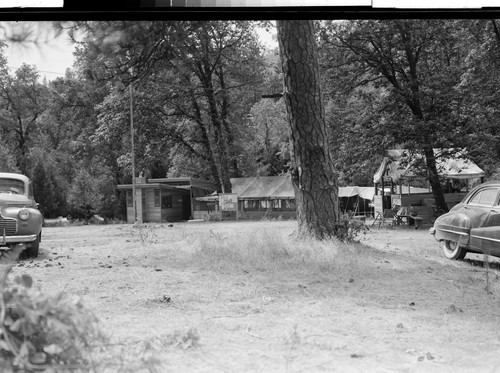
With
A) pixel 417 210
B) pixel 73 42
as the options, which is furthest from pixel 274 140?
pixel 73 42

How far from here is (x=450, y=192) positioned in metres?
2.79

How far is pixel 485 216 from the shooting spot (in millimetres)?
2715

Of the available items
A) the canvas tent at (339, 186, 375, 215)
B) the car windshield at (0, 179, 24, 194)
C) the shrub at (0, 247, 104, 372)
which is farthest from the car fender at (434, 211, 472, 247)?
the car windshield at (0, 179, 24, 194)

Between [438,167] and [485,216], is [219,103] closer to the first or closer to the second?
[438,167]

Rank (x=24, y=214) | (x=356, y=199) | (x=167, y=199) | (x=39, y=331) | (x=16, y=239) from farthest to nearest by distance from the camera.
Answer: (x=356, y=199)
(x=167, y=199)
(x=24, y=214)
(x=16, y=239)
(x=39, y=331)

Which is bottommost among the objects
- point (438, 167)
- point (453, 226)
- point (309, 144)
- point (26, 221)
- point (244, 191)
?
point (453, 226)

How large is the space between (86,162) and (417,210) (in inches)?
74.9

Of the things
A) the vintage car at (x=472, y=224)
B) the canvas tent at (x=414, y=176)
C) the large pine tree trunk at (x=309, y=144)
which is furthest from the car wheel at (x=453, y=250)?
the large pine tree trunk at (x=309, y=144)

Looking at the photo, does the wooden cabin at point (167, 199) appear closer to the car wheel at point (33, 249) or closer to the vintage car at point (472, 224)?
the car wheel at point (33, 249)

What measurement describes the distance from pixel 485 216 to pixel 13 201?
2445mm

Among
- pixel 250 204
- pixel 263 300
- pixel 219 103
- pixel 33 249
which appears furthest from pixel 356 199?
pixel 33 249

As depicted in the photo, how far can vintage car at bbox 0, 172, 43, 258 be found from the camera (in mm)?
1937

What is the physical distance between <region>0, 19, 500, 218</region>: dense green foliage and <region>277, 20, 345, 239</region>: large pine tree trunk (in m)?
0.13

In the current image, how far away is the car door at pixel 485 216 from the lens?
2.67 m
